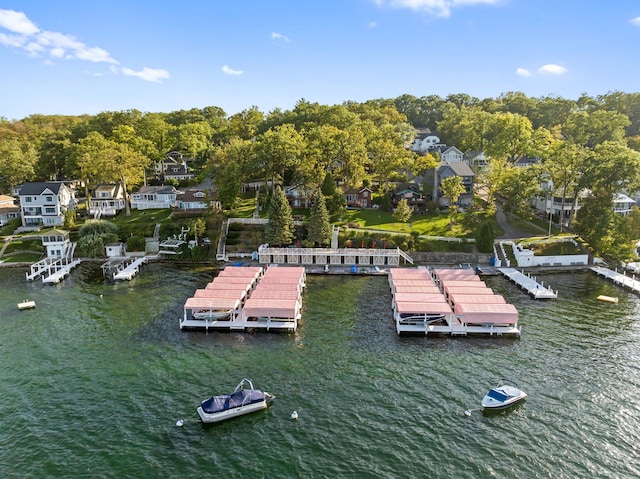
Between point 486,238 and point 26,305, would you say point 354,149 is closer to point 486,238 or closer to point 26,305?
point 486,238

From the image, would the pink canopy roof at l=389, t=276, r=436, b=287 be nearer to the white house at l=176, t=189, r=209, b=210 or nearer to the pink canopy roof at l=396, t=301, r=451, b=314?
the pink canopy roof at l=396, t=301, r=451, b=314

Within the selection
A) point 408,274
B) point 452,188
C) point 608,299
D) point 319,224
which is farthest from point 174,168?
point 608,299

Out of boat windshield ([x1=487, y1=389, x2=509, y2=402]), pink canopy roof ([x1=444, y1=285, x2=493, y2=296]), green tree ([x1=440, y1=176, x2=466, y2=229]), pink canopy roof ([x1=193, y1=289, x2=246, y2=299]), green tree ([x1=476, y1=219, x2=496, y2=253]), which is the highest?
green tree ([x1=440, y1=176, x2=466, y2=229])

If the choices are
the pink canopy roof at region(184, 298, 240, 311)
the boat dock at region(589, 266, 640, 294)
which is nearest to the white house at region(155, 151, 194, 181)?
the pink canopy roof at region(184, 298, 240, 311)

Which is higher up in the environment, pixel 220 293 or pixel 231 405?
pixel 220 293

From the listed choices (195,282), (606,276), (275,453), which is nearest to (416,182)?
(606,276)

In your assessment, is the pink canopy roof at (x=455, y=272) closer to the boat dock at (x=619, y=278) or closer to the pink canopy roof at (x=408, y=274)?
the pink canopy roof at (x=408, y=274)
